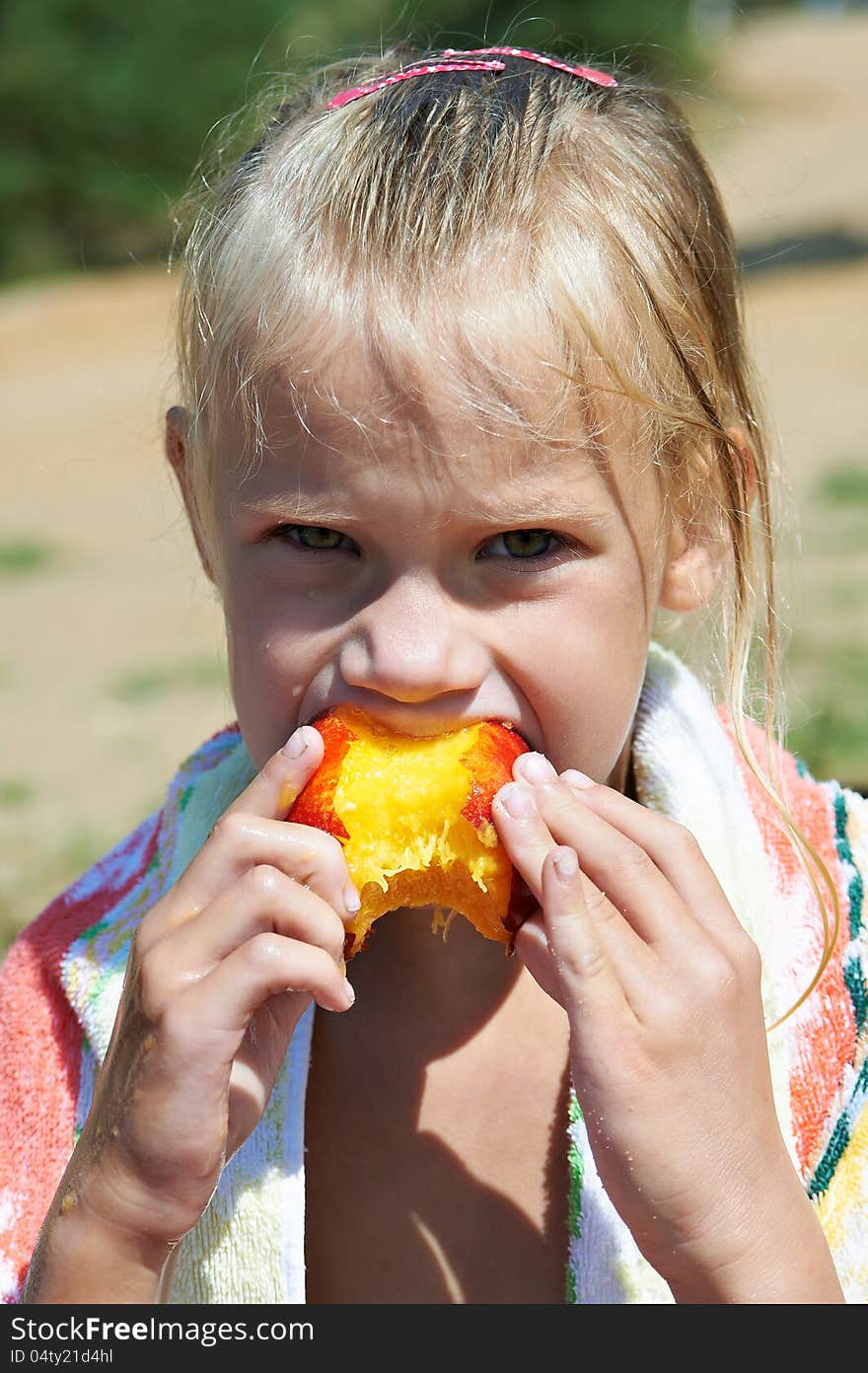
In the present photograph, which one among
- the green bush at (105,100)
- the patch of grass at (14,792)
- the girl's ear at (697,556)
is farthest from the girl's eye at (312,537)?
the green bush at (105,100)

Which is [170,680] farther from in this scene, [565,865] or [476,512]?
[565,865]

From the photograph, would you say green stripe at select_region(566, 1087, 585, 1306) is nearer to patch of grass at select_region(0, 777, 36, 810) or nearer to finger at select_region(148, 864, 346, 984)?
finger at select_region(148, 864, 346, 984)

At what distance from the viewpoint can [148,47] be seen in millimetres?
23125

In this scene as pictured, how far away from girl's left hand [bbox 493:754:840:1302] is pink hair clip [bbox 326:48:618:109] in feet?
4.48

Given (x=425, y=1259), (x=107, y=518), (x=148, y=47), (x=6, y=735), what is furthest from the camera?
(x=148, y=47)

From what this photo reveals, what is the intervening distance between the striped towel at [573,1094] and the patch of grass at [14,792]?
10.2 feet

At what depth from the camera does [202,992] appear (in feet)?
7.20

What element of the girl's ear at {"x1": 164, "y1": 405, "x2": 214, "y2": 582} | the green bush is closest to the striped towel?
the girl's ear at {"x1": 164, "y1": 405, "x2": 214, "y2": 582}

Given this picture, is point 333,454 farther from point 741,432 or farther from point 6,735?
point 6,735

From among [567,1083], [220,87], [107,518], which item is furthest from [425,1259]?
[220,87]

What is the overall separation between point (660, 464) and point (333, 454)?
0.61 meters

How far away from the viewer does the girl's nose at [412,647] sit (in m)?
2.33

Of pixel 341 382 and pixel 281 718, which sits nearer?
pixel 341 382

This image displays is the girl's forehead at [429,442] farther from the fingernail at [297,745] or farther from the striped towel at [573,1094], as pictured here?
the striped towel at [573,1094]
